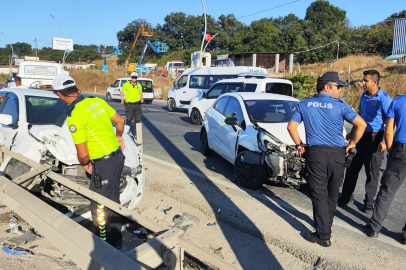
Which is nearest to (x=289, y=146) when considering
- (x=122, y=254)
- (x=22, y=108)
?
(x=122, y=254)

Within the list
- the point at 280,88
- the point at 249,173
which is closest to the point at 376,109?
the point at 249,173

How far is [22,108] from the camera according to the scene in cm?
516

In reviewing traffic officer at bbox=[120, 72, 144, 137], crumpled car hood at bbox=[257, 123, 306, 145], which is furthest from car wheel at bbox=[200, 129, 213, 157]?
traffic officer at bbox=[120, 72, 144, 137]

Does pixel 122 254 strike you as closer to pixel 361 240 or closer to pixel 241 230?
pixel 241 230

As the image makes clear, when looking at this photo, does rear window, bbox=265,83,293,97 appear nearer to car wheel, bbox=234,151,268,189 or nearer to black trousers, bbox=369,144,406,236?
car wheel, bbox=234,151,268,189

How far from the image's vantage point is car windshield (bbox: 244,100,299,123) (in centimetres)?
584

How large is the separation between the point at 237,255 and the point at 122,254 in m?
1.69

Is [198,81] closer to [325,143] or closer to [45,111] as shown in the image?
[45,111]

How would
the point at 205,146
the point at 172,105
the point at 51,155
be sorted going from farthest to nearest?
the point at 172,105 < the point at 205,146 < the point at 51,155

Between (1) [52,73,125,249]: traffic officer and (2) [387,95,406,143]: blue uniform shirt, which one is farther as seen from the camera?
(2) [387,95,406,143]: blue uniform shirt

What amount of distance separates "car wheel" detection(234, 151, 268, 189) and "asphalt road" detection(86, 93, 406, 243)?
165 mm

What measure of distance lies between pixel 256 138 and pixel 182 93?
11.7 meters

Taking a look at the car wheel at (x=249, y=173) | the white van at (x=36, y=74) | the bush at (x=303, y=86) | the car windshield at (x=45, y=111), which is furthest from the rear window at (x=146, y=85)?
the car wheel at (x=249, y=173)

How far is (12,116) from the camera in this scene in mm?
5082
